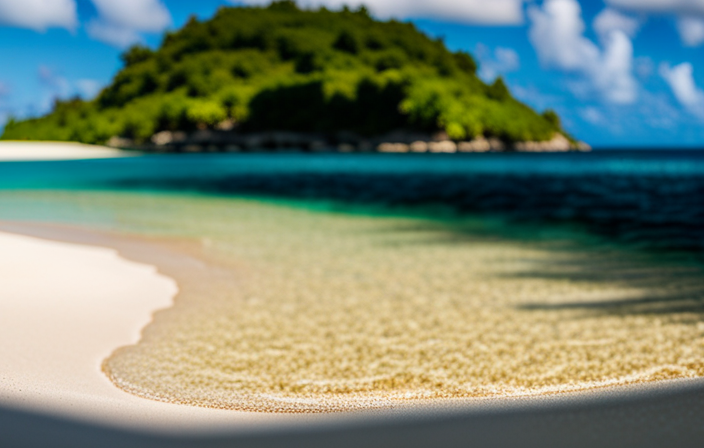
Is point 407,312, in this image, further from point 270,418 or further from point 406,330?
point 270,418

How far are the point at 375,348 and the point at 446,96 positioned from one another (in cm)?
12496

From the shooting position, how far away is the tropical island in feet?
423

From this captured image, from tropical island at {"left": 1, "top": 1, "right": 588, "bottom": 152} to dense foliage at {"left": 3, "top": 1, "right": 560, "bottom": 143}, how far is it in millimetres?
332

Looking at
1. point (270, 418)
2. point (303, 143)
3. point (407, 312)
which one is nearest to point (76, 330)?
point (270, 418)

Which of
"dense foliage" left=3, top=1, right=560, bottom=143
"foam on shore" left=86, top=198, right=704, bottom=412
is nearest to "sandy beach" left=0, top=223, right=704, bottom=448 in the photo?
"foam on shore" left=86, top=198, right=704, bottom=412

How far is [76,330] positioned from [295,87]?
14274 centimetres

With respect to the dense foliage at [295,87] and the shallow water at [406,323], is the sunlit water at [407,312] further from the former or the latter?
the dense foliage at [295,87]

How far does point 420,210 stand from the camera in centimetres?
2080

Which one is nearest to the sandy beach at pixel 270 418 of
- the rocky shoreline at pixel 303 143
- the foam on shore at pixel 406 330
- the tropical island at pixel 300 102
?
the foam on shore at pixel 406 330

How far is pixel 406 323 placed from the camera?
651 centimetres

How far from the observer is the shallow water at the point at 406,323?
466cm

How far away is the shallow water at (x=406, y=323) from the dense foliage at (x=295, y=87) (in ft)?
363

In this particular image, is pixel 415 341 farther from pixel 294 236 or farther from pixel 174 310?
pixel 294 236

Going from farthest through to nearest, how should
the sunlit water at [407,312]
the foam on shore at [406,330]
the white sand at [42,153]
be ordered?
the white sand at [42,153] < the sunlit water at [407,312] < the foam on shore at [406,330]
